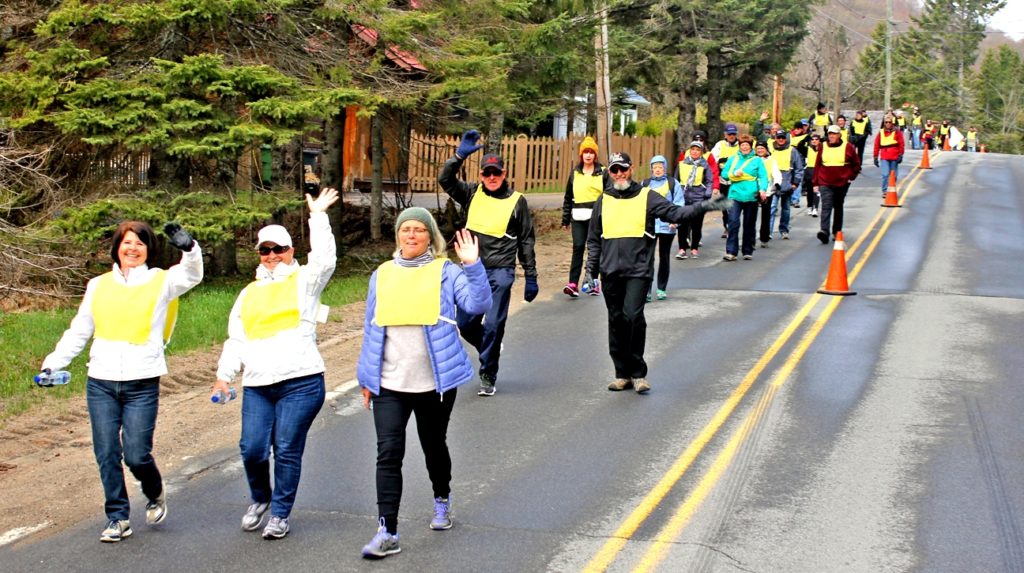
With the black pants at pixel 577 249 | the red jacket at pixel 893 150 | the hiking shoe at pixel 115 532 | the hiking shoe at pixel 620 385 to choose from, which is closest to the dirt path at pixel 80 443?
the hiking shoe at pixel 115 532

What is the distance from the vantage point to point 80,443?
28.4 ft

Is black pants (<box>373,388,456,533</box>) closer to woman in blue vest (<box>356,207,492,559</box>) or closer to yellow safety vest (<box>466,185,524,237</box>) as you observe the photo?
woman in blue vest (<box>356,207,492,559</box>)

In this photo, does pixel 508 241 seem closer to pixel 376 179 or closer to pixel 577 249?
pixel 577 249

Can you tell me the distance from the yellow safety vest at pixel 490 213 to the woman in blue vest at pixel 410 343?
3739mm

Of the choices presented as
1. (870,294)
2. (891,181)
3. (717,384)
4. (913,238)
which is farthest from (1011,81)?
(717,384)

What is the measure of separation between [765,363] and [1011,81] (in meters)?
96.5

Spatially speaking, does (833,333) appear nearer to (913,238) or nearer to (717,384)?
(717,384)

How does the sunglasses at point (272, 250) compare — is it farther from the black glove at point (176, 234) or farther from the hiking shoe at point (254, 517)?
the hiking shoe at point (254, 517)

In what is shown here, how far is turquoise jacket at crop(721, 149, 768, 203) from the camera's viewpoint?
18141mm

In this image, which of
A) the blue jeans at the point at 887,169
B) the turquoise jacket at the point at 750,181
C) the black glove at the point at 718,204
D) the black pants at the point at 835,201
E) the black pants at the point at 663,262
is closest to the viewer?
the black glove at the point at 718,204

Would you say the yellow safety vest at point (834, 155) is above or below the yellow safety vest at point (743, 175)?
above

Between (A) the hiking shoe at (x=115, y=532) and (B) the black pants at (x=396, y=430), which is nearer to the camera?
(B) the black pants at (x=396, y=430)

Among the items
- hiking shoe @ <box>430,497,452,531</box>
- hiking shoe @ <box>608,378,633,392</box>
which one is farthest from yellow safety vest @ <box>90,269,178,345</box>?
hiking shoe @ <box>608,378,633,392</box>

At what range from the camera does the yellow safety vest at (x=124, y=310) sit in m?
6.34
